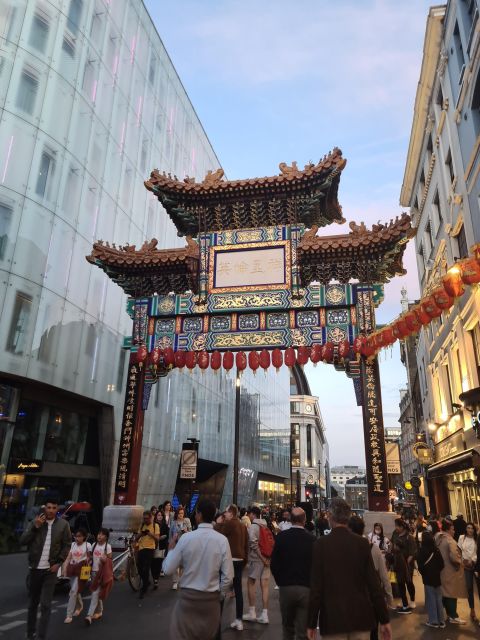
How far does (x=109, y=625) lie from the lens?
302 inches

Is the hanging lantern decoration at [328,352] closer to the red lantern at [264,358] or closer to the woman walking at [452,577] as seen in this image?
the red lantern at [264,358]

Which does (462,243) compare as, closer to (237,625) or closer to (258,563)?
(258,563)

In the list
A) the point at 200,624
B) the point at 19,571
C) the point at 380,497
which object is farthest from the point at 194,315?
the point at 200,624

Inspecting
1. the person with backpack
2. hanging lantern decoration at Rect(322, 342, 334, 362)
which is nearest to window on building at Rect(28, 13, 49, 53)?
hanging lantern decoration at Rect(322, 342, 334, 362)

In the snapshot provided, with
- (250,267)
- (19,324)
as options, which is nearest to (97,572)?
(250,267)

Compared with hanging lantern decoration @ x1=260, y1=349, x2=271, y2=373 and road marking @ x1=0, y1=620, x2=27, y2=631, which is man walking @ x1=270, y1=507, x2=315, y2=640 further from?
hanging lantern decoration @ x1=260, y1=349, x2=271, y2=373

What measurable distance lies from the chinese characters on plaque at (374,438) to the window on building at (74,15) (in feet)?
67.0

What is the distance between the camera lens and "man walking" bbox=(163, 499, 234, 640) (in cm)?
424

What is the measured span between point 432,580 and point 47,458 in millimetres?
15849

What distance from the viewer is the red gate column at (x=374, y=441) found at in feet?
42.8

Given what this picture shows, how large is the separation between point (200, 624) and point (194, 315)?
39.2 feet

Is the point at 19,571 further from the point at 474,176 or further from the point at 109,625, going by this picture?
the point at 474,176

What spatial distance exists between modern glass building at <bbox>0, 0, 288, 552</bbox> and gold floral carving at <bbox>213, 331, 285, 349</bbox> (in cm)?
742

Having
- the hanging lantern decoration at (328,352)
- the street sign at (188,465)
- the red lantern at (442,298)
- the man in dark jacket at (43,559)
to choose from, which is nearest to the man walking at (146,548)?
the man in dark jacket at (43,559)
